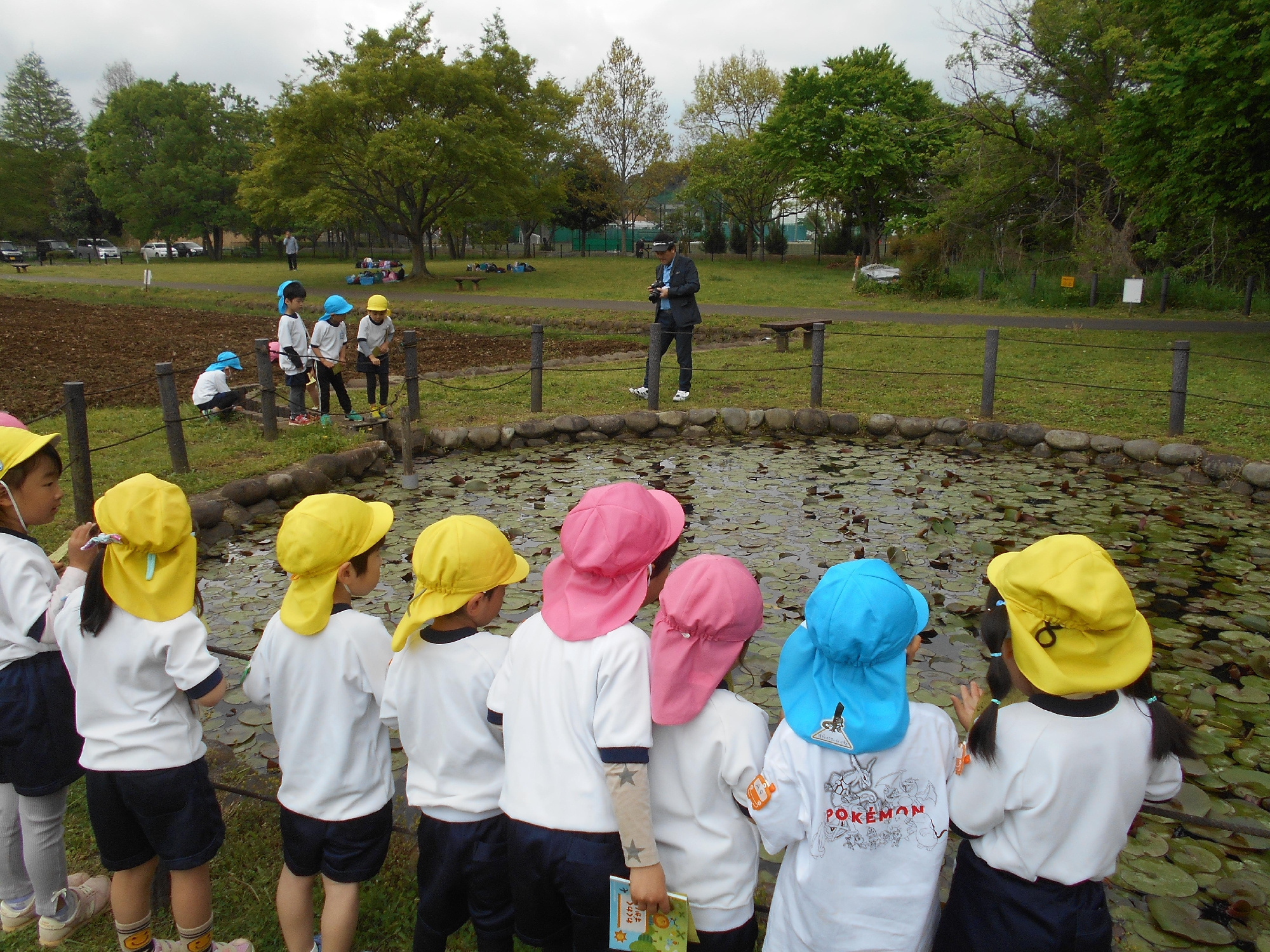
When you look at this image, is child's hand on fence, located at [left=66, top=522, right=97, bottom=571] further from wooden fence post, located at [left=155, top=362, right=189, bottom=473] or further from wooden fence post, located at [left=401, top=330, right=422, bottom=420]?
wooden fence post, located at [left=401, top=330, right=422, bottom=420]

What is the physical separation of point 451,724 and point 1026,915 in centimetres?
130

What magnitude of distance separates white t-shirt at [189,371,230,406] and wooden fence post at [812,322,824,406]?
584cm

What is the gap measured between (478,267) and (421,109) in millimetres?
8699

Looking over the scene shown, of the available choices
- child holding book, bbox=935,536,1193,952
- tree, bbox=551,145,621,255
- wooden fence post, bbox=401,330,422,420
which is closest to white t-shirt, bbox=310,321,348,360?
wooden fence post, bbox=401,330,422,420

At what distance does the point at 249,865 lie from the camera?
2.75 meters

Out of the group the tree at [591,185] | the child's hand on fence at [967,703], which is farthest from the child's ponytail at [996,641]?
the tree at [591,185]

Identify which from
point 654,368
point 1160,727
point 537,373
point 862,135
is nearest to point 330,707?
point 1160,727

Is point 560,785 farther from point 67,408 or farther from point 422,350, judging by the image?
point 422,350

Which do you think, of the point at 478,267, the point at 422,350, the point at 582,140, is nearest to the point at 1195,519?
the point at 422,350

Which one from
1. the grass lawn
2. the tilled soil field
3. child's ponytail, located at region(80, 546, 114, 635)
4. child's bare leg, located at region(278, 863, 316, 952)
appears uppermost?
the grass lawn

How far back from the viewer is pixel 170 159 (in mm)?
40906

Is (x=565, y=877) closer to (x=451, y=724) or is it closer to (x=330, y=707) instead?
(x=451, y=724)

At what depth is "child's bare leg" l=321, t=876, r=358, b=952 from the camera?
7.30 feet

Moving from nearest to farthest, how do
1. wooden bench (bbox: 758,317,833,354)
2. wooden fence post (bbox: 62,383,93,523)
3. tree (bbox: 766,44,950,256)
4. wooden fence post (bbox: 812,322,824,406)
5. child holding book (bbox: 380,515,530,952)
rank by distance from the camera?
child holding book (bbox: 380,515,530,952) → wooden fence post (bbox: 62,383,93,523) → wooden fence post (bbox: 812,322,824,406) → wooden bench (bbox: 758,317,833,354) → tree (bbox: 766,44,950,256)
